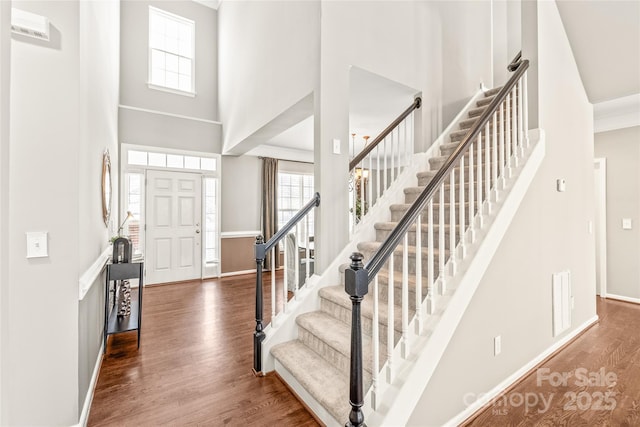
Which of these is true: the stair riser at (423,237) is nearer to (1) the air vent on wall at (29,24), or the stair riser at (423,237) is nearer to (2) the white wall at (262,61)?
(2) the white wall at (262,61)

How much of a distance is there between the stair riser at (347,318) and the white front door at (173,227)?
11.9 ft

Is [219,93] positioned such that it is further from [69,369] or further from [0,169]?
[0,169]

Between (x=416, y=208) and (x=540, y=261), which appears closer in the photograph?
(x=416, y=208)

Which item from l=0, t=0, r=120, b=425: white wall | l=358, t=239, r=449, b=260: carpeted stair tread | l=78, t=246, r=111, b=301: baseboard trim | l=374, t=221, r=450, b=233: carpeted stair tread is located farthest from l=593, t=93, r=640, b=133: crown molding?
l=78, t=246, r=111, b=301: baseboard trim

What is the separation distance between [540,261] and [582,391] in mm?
923

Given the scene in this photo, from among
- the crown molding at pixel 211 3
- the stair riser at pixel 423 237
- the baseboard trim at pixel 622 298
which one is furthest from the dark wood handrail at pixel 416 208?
the crown molding at pixel 211 3

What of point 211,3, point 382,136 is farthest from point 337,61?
point 211,3

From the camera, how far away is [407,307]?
62.8 inches

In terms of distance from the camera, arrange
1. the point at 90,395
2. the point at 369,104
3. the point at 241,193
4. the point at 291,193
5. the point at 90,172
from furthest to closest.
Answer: the point at 291,193
the point at 241,193
the point at 369,104
the point at 90,172
the point at 90,395

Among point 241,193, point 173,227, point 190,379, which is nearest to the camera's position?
point 190,379

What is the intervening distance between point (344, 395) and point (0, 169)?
1.76 m

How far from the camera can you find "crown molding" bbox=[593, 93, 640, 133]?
3684 millimetres

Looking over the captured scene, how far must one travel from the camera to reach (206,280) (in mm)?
5305

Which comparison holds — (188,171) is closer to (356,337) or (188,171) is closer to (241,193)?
(241,193)
